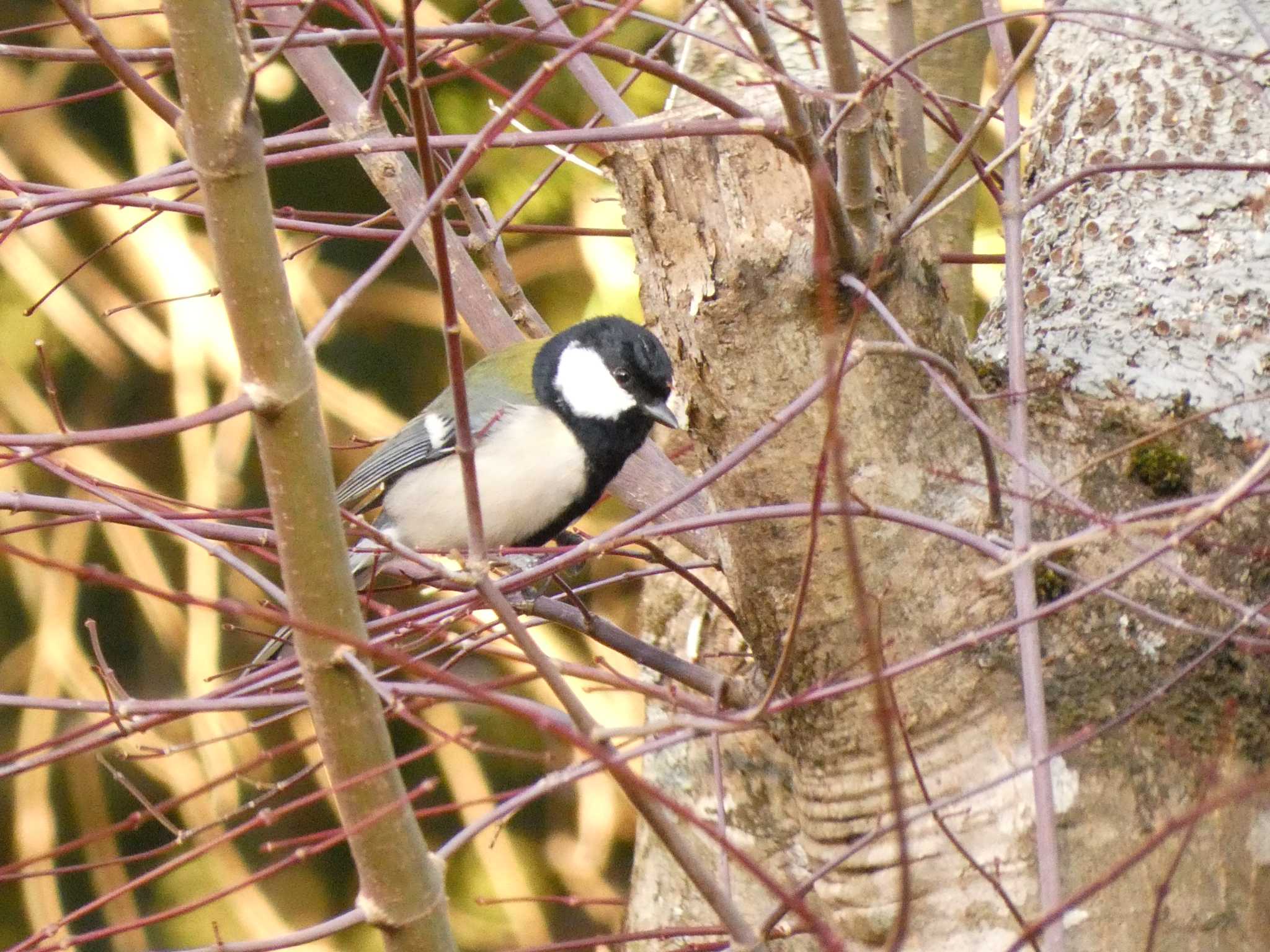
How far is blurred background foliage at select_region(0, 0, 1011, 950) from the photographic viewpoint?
114 inches

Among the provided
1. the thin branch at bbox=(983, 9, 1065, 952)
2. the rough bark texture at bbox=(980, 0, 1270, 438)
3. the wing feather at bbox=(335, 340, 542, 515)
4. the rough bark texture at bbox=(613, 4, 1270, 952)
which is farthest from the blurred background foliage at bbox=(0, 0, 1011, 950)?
the thin branch at bbox=(983, 9, 1065, 952)

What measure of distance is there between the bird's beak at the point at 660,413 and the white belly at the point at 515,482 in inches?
5.6

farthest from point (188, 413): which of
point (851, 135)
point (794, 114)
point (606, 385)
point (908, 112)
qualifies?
point (794, 114)

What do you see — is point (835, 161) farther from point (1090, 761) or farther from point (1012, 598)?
point (1090, 761)

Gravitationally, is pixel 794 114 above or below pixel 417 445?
above

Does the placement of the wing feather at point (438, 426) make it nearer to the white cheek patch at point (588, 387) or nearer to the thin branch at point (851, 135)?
the white cheek patch at point (588, 387)

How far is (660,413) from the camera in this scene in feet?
6.82

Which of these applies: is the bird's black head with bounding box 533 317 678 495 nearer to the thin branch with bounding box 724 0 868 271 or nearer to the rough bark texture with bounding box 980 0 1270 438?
the rough bark texture with bounding box 980 0 1270 438

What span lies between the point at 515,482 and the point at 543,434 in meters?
0.10

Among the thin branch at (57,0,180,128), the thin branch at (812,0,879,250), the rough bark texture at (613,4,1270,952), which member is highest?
the thin branch at (57,0,180,128)

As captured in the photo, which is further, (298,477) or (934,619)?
(934,619)

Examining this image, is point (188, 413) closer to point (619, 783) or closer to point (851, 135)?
Answer: point (851, 135)

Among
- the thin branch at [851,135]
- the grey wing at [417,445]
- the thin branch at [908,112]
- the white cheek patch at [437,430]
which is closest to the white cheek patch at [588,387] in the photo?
the grey wing at [417,445]

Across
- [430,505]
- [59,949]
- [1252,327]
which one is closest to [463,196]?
[430,505]
